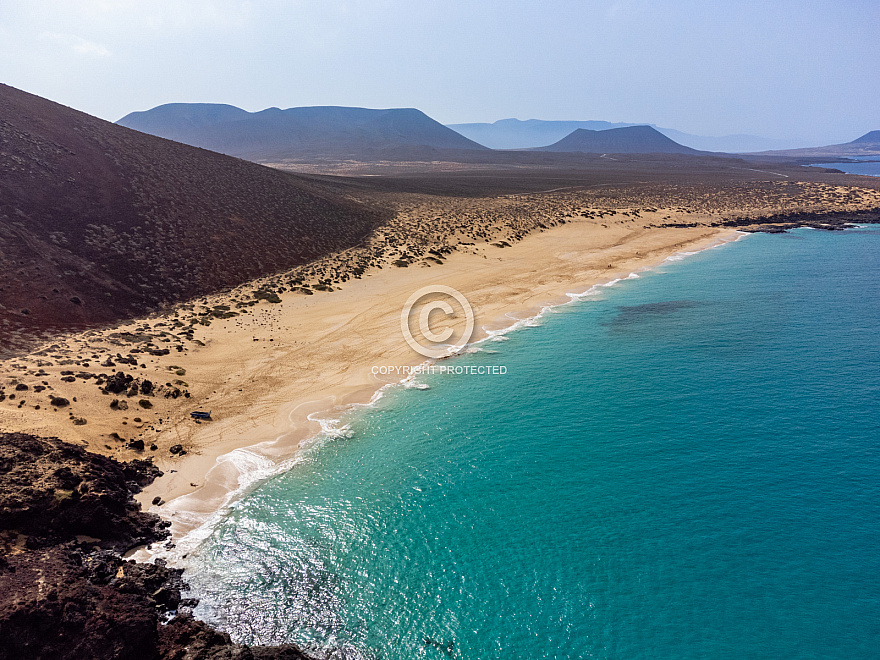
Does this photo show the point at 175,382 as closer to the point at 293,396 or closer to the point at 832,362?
the point at 293,396

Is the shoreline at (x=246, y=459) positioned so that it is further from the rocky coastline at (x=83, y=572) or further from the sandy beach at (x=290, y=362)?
the rocky coastline at (x=83, y=572)

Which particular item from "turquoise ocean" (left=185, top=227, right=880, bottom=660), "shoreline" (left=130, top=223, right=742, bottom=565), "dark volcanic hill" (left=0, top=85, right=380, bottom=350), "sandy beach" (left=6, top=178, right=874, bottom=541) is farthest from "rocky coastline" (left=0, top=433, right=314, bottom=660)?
"dark volcanic hill" (left=0, top=85, right=380, bottom=350)

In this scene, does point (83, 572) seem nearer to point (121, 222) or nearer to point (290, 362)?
point (290, 362)

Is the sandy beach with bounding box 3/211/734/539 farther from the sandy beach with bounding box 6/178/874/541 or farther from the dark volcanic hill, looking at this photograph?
the dark volcanic hill

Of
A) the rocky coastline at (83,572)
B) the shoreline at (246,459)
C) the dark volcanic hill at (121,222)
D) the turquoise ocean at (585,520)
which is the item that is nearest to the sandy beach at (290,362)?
the shoreline at (246,459)

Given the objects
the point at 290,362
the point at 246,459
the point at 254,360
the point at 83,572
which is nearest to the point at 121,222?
the point at 254,360

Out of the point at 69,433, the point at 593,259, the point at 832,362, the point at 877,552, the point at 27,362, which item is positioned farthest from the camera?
the point at 593,259

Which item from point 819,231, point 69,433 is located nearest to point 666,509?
point 69,433
